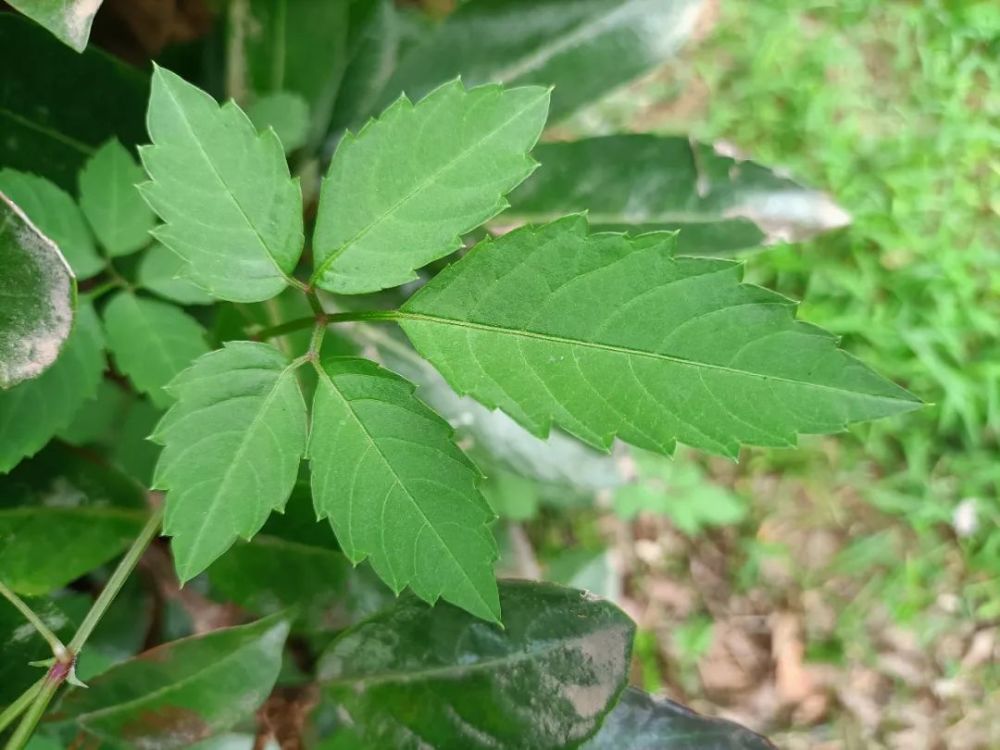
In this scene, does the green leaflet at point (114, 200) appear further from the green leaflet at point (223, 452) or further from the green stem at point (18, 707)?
the green stem at point (18, 707)

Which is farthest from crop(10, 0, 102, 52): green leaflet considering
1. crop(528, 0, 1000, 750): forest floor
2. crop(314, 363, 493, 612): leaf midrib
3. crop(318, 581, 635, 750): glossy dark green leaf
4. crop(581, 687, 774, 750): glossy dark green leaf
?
crop(528, 0, 1000, 750): forest floor

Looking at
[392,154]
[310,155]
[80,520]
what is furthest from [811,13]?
[80,520]

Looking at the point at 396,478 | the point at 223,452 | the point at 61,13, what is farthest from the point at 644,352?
the point at 61,13

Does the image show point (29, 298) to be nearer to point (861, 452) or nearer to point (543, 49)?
point (543, 49)

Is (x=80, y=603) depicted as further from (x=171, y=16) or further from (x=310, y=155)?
(x=171, y=16)

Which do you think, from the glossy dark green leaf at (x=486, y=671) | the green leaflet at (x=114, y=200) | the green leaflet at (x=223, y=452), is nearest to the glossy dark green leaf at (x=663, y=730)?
the glossy dark green leaf at (x=486, y=671)
